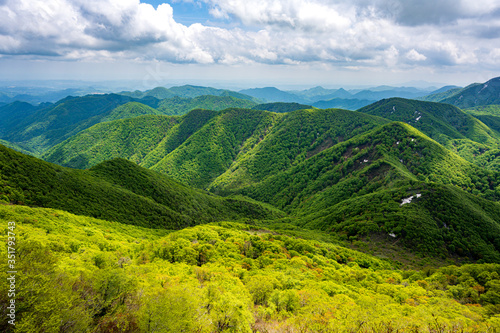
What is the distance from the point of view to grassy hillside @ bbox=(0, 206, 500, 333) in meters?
21.1

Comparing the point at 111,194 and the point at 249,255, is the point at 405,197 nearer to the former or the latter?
the point at 249,255

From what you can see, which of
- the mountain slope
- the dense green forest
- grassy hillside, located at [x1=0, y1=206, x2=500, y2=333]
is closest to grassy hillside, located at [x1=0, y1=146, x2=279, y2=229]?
the dense green forest

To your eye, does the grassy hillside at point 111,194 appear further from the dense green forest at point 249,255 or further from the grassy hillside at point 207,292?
the grassy hillside at point 207,292

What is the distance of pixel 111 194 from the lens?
101750 millimetres

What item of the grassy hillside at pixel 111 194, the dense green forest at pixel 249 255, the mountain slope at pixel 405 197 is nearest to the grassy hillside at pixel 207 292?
the dense green forest at pixel 249 255

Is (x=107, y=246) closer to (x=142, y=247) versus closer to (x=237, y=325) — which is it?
(x=142, y=247)

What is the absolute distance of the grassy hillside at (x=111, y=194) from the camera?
240 ft

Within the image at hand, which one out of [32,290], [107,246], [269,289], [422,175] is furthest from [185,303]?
[422,175]

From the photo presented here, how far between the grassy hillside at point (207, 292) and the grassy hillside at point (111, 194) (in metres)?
19.3

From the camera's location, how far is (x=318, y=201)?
548 ft

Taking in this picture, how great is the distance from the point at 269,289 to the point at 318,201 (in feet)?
454

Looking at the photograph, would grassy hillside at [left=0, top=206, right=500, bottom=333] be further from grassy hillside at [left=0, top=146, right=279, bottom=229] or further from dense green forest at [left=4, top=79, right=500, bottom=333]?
grassy hillside at [left=0, top=146, right=279, bottom=229]

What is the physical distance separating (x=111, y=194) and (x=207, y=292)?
3606 inches

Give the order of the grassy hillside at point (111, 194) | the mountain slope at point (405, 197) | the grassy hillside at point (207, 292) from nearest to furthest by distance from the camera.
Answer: the grassy hillside at point (207, 292), the grassy hillside at point (111, 194), the mountain slope at point (405, 197)
